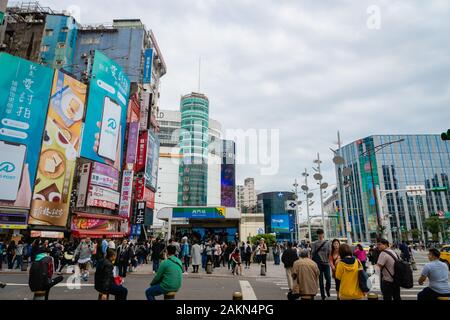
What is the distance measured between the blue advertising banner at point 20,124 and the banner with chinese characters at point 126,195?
1040 centimetres

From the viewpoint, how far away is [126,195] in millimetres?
33969

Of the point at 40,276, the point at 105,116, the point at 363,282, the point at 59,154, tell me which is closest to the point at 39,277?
the point at 40,276

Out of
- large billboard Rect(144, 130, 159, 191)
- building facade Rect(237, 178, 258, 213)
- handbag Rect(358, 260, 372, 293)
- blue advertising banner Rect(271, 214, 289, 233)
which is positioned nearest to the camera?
handbag Rect(358, 260, 372, 293)

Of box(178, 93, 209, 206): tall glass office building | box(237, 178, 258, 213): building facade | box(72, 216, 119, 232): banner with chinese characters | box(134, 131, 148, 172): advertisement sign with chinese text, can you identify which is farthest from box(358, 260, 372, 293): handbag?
box(237, 178, 258, 213): building facade

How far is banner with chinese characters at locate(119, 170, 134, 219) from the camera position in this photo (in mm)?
33469

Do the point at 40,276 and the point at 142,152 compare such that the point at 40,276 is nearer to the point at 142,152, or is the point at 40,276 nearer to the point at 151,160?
the point at 142,152

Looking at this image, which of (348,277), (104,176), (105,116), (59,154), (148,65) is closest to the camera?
(348,277)

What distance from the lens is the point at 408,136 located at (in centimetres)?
8294

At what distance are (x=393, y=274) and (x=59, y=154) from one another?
28873 mm

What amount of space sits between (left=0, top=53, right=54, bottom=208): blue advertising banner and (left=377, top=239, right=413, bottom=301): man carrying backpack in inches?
1061

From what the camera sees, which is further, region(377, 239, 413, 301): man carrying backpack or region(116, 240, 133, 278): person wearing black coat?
region(116, 240, 133, 278): person wearing black coat

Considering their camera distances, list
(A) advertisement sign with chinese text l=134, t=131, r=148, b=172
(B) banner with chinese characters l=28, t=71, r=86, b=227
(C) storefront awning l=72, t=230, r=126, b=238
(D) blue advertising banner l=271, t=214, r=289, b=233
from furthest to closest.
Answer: (D) blue advertising banner l=271, t=214, r=289, b=233
(A) advertisement sign with chinese text l=134, t=131, r=148, b=172
(C) storefront awning l=72, t=230, r=126, b=238
(B) banner with chinese characters l=28, t=71, r=86, b=227

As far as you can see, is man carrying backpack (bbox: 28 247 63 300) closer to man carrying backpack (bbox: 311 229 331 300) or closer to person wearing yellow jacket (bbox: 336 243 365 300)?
person wearing yellow jacket (bbox: 336 243 365 300)
